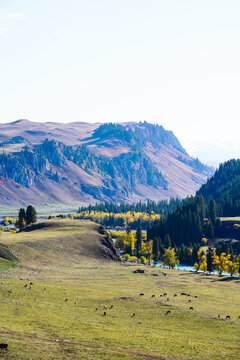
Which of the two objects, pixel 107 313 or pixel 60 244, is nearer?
pixel 107 313

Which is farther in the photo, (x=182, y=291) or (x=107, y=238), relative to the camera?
(x=107, y=238)

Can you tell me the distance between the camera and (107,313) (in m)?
67.9

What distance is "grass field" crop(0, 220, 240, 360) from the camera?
45906mm

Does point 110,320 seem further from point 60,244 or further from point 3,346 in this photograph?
point 60,244

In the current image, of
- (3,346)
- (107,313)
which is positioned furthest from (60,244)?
(3,346)

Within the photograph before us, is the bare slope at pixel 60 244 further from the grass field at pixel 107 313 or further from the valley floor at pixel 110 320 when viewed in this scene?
the valley floor at pixel 110 320

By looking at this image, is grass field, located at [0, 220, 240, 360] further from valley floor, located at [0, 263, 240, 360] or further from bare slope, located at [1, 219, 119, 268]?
bare slope, located at [1, 219, 119, 268]

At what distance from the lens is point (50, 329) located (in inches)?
2002

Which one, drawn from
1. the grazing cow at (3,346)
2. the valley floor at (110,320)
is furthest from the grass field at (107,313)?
the grazing cow at (3,346)

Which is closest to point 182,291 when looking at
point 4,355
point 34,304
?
point 34,304

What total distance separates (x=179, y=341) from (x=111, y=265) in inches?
3540

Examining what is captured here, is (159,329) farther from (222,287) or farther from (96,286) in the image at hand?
(222,287)

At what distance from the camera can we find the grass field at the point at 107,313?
151ft

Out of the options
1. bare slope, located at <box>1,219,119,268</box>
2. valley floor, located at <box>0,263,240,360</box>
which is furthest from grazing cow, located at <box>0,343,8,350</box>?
bare slope, located at <box>1,219,119,268</box>
